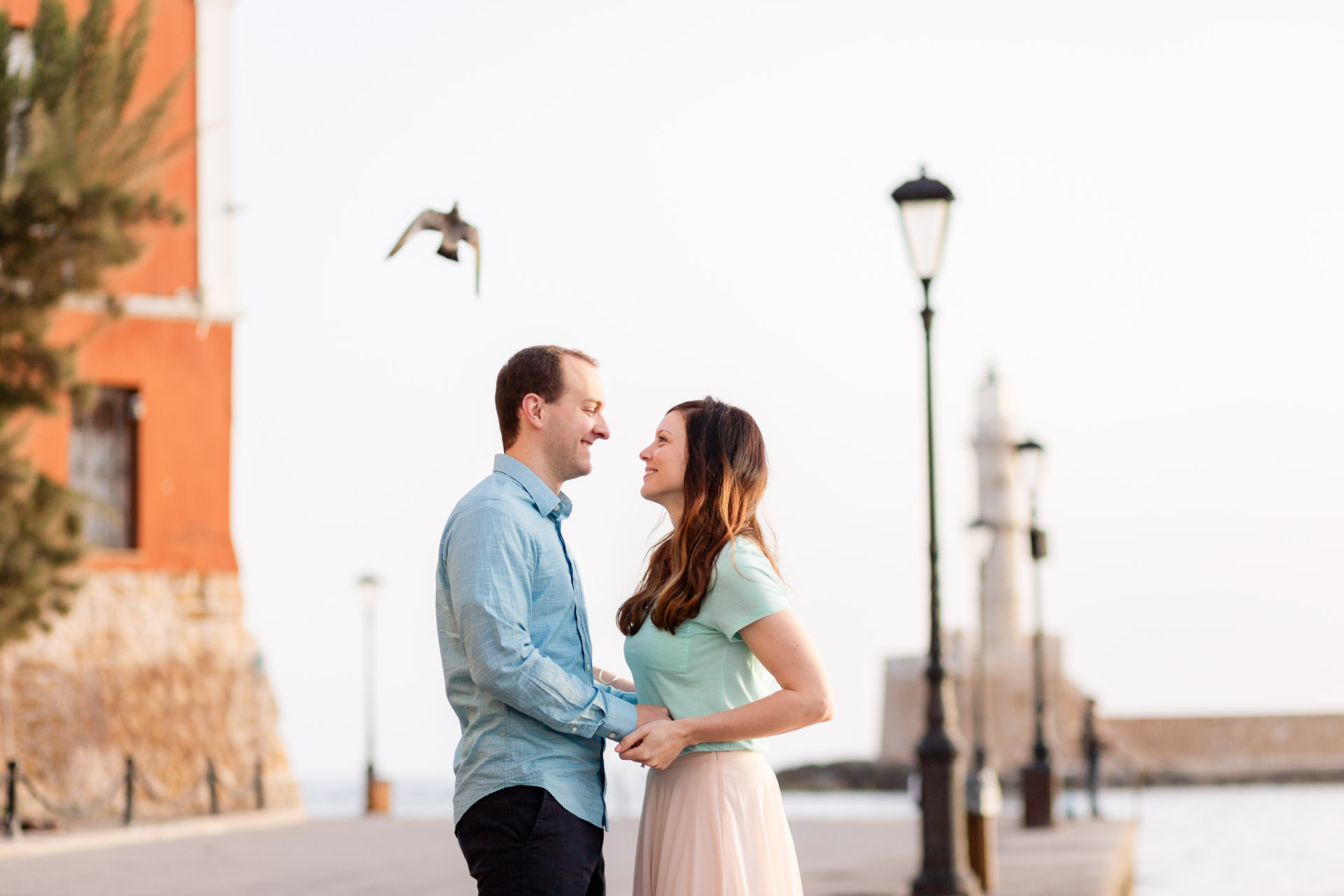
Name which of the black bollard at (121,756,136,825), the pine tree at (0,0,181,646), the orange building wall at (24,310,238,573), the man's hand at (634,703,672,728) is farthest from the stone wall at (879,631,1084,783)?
the man's hand at (634,703,672,728)

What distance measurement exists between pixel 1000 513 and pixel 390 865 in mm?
46307

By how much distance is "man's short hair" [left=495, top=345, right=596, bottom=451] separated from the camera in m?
3.87

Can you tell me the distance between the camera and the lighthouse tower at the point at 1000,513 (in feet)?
192

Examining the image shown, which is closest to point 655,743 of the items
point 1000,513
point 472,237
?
point 472,237

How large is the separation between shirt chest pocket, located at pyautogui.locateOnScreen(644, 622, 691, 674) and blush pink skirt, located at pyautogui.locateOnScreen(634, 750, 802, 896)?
0.73 feet

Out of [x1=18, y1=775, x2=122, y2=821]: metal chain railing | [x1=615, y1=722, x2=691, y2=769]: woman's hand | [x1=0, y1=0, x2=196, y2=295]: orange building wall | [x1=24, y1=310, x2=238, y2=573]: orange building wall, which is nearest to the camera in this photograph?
[x1=615, y1=722, x2=691, y2=769]: woman's hand

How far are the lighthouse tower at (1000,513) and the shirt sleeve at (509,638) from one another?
181 ft

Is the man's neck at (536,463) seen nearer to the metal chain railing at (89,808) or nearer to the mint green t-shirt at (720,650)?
the mint green t-shirt at (720,650)

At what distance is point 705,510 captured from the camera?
390cm

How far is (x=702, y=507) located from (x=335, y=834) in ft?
54.7

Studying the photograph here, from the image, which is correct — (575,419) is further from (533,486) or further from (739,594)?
(739,594)

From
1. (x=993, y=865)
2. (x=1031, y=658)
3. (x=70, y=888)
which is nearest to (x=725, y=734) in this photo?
(x=993, y=865)

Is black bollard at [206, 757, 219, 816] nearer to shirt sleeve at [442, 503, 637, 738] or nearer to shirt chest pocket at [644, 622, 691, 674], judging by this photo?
shirt chest pocket at [644, 622, 691, 674]

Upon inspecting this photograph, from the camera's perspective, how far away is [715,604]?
150 inches
